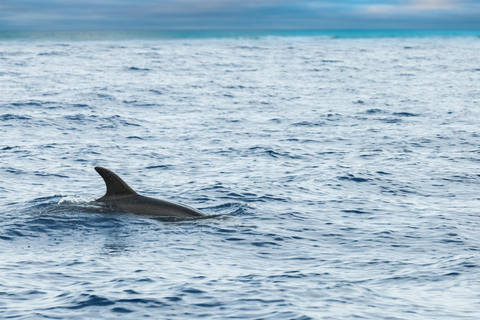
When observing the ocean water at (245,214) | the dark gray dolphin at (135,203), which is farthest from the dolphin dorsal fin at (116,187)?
the ocean water at (245,214)

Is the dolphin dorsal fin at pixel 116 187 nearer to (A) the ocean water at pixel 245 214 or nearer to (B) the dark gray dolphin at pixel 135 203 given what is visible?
Result: (B) the dark gray dolphin at pixel 135 203

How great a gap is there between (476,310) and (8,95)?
39.9 metres

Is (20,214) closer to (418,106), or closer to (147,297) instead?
(147,297)

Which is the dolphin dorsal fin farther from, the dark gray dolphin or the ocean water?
the ocean water

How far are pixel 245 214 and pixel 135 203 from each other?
8.71 feet

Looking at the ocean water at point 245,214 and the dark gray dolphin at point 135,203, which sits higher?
the dark gray dolphin at point 135,203

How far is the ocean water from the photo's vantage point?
11750 millimetres

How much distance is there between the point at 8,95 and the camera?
152 ft

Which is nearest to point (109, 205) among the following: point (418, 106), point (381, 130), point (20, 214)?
point (20, 214)

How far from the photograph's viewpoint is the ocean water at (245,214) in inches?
463

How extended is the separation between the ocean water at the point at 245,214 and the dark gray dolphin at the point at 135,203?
0.34 m

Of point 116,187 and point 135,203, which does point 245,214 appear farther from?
point 116,187

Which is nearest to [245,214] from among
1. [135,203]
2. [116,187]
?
[135,203]

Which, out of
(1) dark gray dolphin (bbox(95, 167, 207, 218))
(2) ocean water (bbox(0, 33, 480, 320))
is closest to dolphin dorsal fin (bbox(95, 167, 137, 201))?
(1) dark gray dolphin (bbox(95, 167, 207, 218))
